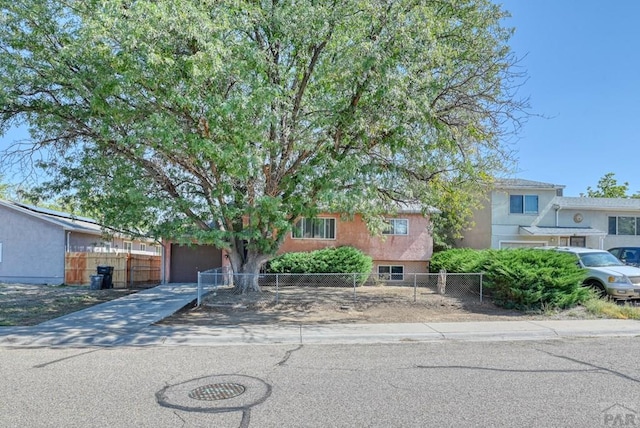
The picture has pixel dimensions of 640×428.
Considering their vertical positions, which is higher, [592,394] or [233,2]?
[233,2]

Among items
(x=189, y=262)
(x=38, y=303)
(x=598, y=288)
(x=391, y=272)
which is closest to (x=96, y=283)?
(x=189, y=262)

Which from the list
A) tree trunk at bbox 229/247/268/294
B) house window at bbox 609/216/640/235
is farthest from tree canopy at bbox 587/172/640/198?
tree trunk at bbox 229/247/268/294

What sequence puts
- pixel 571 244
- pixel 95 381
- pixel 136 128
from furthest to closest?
pixel 571 244 < pixel 136 128 < pixel 95 381

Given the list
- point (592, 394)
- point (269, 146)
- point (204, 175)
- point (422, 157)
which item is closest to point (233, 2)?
point (269, 146)

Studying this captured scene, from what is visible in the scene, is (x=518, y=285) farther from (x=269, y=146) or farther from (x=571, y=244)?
(x=571, y=244)

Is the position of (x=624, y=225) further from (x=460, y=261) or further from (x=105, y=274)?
(x=105, y=274)

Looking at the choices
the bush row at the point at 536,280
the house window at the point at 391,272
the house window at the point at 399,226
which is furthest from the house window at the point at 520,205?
the bush row at the point at 536,280

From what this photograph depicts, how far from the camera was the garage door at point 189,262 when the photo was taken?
72.8 ft

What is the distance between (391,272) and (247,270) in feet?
32.1

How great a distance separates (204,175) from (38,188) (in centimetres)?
563

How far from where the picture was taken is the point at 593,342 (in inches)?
347

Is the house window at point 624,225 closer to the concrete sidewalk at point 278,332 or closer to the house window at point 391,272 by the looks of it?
the house window at point 391,272

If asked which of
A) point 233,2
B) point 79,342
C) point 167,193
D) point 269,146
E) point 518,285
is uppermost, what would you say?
point 233,2

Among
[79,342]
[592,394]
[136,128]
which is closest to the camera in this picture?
[592,394]
